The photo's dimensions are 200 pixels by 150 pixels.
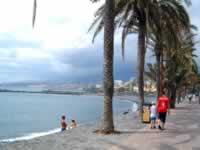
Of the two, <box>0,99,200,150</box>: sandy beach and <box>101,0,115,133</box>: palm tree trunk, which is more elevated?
<box>101,0,115,133</box>: palm tree trunk

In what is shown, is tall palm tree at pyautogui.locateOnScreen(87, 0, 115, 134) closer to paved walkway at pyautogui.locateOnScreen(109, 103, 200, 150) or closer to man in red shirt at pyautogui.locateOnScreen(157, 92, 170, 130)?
paved walkway at pyautogui.locateOnScreen(109, 103, 200, 150)

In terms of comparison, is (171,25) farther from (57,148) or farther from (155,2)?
(57,148)

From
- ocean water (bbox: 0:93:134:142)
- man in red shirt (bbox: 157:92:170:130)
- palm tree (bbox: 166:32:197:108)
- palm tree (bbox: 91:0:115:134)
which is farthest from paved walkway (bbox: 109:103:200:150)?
palm tree (bbox: 166:32:197:108)

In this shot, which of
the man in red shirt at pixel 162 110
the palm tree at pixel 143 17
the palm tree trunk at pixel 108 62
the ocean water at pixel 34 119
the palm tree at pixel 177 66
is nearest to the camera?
the palm tree trunk at pixel 108 62

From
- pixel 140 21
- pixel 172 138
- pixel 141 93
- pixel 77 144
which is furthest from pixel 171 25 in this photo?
pixel 77 144

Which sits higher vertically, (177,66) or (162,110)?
(177,66)

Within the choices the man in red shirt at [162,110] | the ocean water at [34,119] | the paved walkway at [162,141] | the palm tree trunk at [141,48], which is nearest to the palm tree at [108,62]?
the paved walkway at [162,141]

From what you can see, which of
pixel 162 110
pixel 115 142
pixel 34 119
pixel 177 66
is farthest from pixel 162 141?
pixel 34 119

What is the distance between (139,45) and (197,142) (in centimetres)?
1001

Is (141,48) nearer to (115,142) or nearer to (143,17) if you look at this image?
(143,17)

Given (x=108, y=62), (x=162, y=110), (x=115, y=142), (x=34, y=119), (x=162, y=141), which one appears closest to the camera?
(x=115, y=142)

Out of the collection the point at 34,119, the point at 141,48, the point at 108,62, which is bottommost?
the point at 34,119

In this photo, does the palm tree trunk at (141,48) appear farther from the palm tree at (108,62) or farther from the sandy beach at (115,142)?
Answer: the sandy beach at (115,142)

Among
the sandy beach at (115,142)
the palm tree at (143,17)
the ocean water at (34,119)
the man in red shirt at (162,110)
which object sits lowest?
the ocean water at (34,119)
